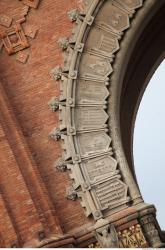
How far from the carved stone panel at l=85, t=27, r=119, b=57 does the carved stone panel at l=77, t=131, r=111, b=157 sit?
1252mm

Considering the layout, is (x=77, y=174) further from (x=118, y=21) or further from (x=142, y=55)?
(x=142, y=55)

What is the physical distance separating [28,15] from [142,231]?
3.72m

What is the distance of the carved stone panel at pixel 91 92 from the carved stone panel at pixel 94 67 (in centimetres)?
10

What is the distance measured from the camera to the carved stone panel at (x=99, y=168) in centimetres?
871

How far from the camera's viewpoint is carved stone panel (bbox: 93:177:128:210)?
853 centimetres

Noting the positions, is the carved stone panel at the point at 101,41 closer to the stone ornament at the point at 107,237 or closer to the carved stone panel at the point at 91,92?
the carved stone panel at the point at 91,92

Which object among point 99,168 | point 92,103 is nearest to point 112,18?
point 92,103

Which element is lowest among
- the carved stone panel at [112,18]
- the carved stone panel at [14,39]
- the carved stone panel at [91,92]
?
the carved stone panel at [91,92]

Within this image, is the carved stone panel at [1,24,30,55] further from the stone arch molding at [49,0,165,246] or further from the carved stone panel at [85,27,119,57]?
the carved stone panel at [85,27,119,57]

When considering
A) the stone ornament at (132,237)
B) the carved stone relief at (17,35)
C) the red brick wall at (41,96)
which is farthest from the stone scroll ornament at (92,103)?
the carved stone relief at (17,35)

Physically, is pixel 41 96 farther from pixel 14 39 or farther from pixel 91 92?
pixel 14 39

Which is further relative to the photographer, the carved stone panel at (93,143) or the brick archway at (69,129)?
the carved stone panel at (93,143)

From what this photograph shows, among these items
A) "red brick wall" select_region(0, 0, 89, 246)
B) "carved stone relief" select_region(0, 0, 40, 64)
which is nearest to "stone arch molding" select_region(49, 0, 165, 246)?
"red brick wall" select_region(0, 0, 89, 246)

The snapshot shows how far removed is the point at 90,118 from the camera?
907 cm
